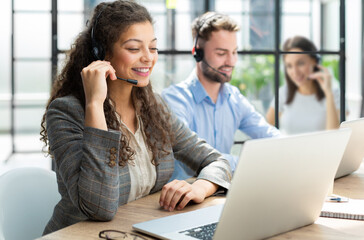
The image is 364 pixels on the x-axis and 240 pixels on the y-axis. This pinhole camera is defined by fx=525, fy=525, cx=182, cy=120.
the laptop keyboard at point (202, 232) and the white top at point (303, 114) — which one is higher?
the white top at point (303, 114)

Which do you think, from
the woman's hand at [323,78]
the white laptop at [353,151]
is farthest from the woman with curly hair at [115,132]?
the woman's hand at [323,78]

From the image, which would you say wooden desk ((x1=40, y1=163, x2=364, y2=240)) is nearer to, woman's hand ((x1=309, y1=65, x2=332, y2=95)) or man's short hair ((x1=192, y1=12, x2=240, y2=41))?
man's short hair ((x1=192, y1=12, x2=240, y2=41))

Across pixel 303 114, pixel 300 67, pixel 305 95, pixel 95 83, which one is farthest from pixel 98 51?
pixel 305 95

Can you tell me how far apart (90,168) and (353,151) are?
101 cm

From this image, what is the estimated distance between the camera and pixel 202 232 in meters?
1.23

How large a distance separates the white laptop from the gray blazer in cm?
47

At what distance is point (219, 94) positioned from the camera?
9.03 ft

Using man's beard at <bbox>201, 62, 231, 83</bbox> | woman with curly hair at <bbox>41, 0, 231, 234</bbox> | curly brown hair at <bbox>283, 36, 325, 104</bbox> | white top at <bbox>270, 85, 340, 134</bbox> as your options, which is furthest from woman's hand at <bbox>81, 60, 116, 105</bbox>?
white top at <bbox>270, 85, 340, 134</bbox>

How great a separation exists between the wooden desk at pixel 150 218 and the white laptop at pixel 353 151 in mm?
252

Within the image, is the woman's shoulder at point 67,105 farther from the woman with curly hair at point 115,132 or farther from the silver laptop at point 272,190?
the silver laptop at point 272,190

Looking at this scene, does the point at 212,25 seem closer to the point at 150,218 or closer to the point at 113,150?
the point at 113,150

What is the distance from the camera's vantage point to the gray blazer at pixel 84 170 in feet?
4.67

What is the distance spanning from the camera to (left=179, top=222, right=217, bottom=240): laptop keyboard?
1.20 metres

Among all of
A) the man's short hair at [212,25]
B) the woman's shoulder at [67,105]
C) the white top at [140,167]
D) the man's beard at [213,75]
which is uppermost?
the man's short hair at [212,25]
